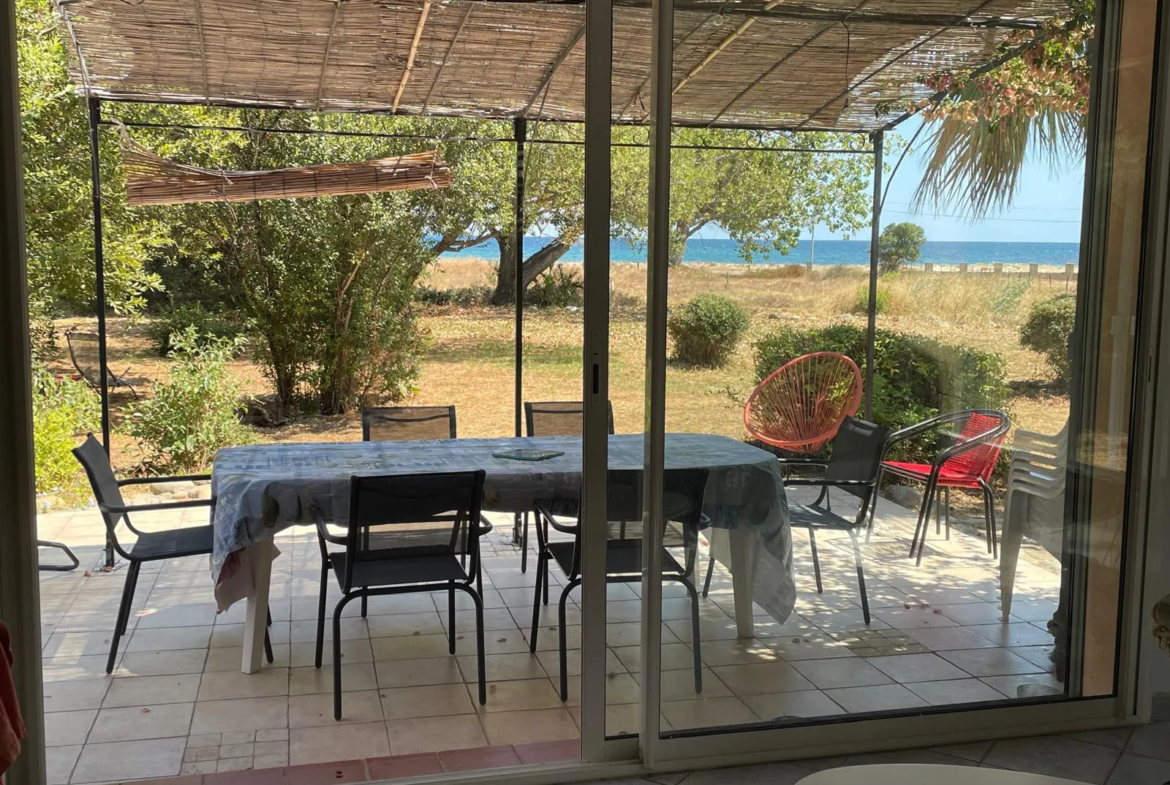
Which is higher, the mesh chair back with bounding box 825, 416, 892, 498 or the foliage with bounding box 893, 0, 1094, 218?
the foliage with bounding box 893, 0, 1094, 218

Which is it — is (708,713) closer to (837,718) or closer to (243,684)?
(837,718)

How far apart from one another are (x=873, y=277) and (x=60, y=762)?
2562 millimetres

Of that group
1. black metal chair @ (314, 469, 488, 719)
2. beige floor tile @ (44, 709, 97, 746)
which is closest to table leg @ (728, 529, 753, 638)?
black metal chair @ (314, 469, 488, 719)

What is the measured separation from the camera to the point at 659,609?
2598mm

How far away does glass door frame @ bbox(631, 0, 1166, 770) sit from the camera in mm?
2500

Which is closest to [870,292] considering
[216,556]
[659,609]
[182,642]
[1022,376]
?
[1022,376]

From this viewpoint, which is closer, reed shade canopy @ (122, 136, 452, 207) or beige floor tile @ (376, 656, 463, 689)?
beige floor tile @ (376, 656, 463, 689)

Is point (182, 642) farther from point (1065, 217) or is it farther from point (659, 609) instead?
point (1065, 217)

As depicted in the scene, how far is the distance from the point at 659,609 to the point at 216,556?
1.59 meters

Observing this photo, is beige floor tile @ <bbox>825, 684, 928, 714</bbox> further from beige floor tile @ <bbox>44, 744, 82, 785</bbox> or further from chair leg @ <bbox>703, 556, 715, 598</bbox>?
beige floor tile @ <bbox>44, 744, 82, 785</bbox>

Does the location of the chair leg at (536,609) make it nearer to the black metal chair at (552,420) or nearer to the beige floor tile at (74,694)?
the black metal chair at (552,420)

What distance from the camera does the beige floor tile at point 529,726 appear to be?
290 cm

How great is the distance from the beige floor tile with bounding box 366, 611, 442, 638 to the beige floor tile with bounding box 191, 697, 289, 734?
0.68 m

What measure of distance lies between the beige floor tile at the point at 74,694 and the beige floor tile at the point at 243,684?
1.03 ft
